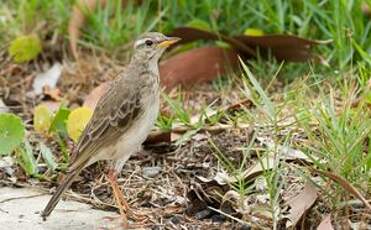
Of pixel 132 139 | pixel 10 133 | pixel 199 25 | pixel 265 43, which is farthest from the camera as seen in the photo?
pixel 199 25

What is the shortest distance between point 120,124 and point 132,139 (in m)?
0.15

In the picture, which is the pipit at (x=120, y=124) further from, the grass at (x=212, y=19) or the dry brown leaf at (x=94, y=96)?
the grass at (x=212, y=19)

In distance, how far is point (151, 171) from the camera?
607cm

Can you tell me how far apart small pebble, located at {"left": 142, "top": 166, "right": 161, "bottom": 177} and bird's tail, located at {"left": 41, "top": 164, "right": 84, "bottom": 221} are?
1.87ft

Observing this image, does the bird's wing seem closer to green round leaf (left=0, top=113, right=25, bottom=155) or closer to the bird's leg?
the bird's leg

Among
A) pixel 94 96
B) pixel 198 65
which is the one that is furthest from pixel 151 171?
pixel 198 65

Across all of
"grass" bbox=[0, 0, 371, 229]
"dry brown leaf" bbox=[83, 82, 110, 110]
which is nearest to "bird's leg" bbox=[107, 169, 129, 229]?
"grass" bbox=[0, 0, 371, 229]

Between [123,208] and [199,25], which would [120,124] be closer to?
[123,208]

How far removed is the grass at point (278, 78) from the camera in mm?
5105

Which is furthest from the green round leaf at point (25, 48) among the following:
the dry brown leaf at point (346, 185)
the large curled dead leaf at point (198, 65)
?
the dry brown leaf at point (346, 185)

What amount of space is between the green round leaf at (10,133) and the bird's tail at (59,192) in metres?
0.58

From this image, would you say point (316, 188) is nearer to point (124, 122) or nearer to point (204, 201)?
point (204, 201)

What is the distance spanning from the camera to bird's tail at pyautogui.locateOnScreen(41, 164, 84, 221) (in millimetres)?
5402

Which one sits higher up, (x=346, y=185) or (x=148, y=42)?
(x=148, y=42)
